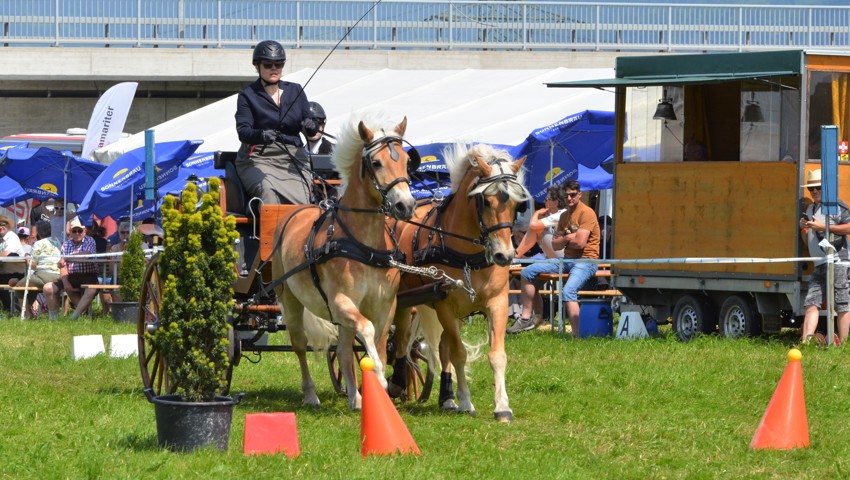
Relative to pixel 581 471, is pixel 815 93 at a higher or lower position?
higher

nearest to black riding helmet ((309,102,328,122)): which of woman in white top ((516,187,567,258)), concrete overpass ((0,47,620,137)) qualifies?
woman in white top ((516,187,567,258))

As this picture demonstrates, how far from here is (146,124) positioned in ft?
117

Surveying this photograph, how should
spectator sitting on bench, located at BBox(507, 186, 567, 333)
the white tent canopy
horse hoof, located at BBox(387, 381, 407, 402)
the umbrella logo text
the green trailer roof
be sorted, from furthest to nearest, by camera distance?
the white tent canopy → the umbrella logo text → spectator sitting on bench, located at BBox(507, 186, 567, 333) → the green trailer roof → horse hoof, located at BBox(387, 381, 407, 402)

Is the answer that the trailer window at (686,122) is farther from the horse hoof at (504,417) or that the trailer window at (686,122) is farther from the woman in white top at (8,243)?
the woman in white top at (8,243)

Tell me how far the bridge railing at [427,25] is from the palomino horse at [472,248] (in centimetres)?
2018

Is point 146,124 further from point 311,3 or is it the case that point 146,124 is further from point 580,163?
point 580,163

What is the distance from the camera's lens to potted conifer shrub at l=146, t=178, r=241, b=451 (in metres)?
7.78

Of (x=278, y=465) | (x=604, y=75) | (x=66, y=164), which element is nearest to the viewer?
(x=278, y=465)

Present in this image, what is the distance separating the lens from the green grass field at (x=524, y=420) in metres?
7.48

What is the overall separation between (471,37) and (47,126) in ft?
39.2

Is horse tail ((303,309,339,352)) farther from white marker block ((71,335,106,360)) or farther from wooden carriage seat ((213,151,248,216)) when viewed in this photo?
white marker block ((71,335,106,360))

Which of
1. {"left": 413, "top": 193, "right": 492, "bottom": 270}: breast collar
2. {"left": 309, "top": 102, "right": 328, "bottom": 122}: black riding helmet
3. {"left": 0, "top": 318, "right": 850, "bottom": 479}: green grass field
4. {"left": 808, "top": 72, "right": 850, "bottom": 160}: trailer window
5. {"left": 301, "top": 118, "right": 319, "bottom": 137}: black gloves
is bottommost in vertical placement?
{"left": 0, "top": 318, "right": 850, "bottom": 479}: green grass field

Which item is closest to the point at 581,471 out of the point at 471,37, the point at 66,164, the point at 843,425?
the point at 843,425

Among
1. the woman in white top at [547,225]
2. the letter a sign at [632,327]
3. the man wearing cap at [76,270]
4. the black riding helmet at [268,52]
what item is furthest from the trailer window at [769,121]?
the man wearing cap at [76,270]
